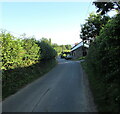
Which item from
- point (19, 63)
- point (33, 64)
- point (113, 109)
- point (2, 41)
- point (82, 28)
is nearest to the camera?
point (113, 109)

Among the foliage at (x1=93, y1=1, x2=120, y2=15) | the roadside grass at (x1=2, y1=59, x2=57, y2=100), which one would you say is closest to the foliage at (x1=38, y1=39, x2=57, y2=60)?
the roadside grass at (x1=2, y1=59, x2=57, y2=100)

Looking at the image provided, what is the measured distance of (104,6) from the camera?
40.8 feet

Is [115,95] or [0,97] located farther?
[0,97]

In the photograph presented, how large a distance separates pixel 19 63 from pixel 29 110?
4328 millimetres

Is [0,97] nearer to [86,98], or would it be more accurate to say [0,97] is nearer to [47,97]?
[47,97]

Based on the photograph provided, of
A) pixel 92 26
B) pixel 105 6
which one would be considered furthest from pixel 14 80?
pixel 92 26

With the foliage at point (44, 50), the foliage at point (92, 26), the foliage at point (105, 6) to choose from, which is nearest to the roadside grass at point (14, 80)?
the foliage at point (44, 50)

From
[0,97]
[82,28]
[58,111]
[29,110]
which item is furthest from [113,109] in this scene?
[82,28]

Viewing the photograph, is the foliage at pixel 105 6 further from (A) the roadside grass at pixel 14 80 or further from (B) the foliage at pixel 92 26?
(A) the roadside grass at pixel 14 80

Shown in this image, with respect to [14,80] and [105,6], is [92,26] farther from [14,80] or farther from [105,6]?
[14,80]

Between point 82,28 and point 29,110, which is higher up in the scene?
point 82,28

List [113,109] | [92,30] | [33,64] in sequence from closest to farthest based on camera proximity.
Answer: [113,109] → [33,64] → [92,30]

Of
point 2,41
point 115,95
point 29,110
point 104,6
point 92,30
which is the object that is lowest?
point 29,110

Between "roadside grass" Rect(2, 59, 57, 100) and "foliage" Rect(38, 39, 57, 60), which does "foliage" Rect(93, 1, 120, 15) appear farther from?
"roadside grass" Rect(2, 59, 57, 100)
